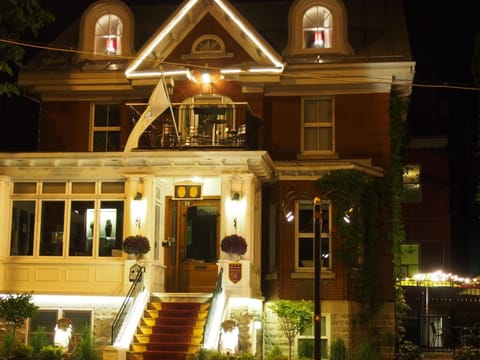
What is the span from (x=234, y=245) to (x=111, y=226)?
3.85 metres

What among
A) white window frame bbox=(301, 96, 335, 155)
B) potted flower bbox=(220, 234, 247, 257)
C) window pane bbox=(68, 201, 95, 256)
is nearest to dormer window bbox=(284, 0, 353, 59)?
white window frame bbox=(301, 96, 335, 155)

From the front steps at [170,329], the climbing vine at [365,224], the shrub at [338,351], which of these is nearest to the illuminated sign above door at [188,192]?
the front steps at [170,329]

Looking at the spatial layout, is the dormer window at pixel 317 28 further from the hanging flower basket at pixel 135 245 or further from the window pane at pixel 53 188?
the window pane at pixel 53 188

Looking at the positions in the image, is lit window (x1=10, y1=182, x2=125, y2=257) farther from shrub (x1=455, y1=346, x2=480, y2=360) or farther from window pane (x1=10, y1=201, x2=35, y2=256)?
shrub (x1=455, y1=346, x2=480, y2=360)

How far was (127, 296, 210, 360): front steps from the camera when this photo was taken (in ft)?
64.0

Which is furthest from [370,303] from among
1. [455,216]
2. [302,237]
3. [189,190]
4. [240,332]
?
[455,216]

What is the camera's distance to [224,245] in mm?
21125

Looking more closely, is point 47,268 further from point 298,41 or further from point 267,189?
point 298,41

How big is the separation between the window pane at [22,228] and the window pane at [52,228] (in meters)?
0.33

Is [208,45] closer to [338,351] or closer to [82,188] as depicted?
[82,188]

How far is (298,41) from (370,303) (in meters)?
8.27

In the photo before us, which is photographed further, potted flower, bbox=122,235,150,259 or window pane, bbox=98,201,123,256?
window pane, bbox=98,201,123,256

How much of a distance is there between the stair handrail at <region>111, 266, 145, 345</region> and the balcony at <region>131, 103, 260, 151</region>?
3663 mm

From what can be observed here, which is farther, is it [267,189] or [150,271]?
[267,189]
